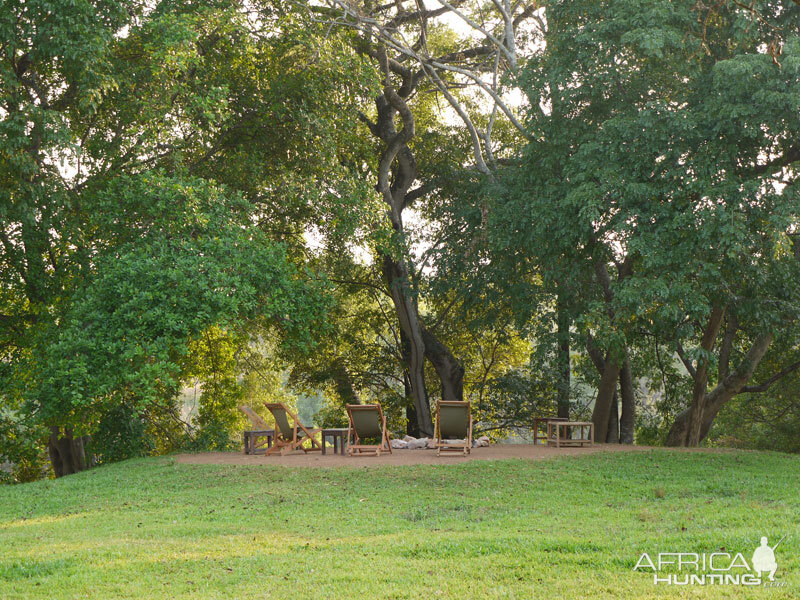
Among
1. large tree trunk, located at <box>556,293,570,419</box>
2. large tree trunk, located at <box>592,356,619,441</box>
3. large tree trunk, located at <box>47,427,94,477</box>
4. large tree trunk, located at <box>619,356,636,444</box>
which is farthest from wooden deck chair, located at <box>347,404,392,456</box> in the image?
large tree trunk, located at <box>47,427,94,477</box>

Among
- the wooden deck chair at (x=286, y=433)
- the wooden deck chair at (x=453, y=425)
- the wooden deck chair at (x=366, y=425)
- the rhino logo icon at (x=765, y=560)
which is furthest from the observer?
the wooden deck chair at (x=286, y=433)

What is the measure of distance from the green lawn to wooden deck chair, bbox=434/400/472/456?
119cm

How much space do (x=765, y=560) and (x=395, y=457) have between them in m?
7.42

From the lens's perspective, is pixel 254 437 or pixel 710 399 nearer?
pixel 254 437

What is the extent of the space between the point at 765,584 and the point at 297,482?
20.2 ft

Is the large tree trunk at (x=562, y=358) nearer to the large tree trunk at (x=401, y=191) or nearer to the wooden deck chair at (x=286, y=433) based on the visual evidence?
the large tree trunk at (x=401, y=191)

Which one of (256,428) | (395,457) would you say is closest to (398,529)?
(395,457)

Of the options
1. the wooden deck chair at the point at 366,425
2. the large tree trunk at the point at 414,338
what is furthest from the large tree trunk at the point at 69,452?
the wooden deck chair at the point at 366,425

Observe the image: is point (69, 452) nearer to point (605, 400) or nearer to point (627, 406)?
point (605, 400)

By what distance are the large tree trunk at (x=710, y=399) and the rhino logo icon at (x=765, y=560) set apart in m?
10.7

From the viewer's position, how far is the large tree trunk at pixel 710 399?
597 inches

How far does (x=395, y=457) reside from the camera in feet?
38.4

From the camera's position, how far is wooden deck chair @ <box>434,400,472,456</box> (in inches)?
454

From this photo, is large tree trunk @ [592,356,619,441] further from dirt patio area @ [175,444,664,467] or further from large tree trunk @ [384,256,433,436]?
large tree trunk @ [384,256,433,436]
